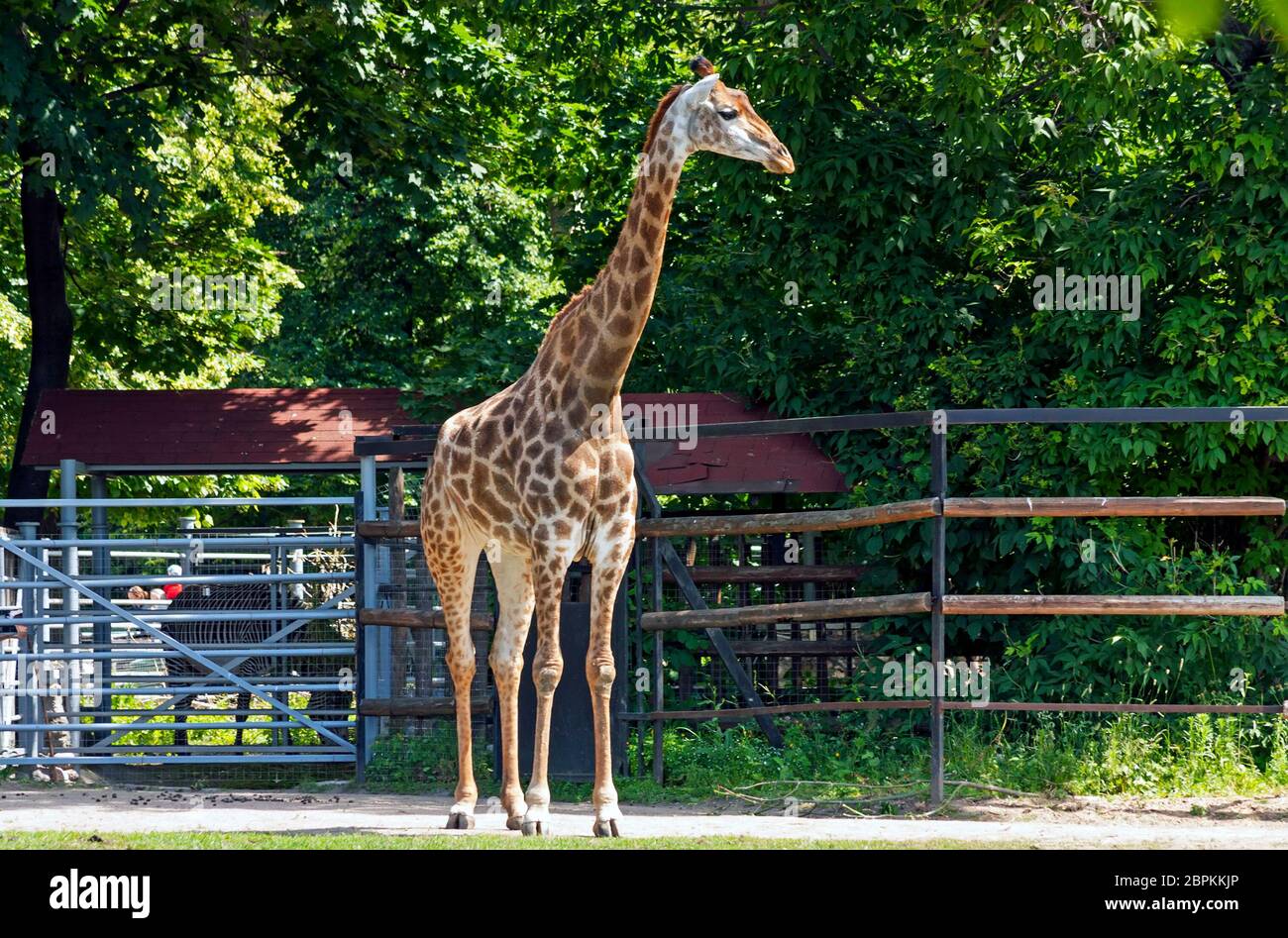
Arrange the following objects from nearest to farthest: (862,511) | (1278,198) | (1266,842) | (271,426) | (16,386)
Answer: (1266,842) → (862,511) → (1278,198) → (271,426) → (16,386)

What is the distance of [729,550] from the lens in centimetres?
1362

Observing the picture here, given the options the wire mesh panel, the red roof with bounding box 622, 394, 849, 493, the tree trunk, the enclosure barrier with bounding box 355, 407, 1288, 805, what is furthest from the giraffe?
the tree trunk

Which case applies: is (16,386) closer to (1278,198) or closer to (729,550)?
(729,550)

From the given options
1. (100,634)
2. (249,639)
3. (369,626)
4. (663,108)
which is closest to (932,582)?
(663,108)

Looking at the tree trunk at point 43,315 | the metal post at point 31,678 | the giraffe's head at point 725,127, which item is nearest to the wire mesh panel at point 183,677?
the metal post at point 31,678

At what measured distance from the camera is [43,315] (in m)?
16.8

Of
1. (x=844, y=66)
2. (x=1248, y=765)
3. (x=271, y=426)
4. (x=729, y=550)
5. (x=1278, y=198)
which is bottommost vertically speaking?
(x=1248, y=765)

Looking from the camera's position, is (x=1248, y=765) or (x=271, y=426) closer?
(x=1248, y=765)

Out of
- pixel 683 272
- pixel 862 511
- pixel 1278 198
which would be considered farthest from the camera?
pixel 683 272

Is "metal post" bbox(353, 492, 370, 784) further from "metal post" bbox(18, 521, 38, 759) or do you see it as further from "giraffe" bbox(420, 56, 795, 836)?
"metal post" bbox(18, 521, 38, 759)

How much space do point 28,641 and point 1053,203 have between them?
29.9 ft

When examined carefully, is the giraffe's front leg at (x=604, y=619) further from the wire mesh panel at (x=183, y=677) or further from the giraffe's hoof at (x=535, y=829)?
the wire mesh panel at (x=183, y=677)

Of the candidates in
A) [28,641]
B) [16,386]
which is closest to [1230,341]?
[28,641]

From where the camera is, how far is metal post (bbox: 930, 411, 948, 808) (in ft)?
31.3
